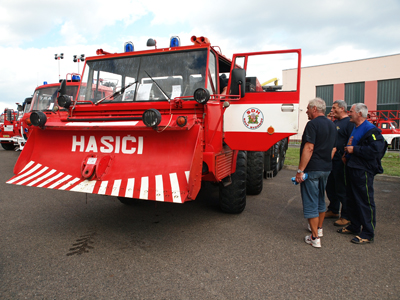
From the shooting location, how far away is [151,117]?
3.23 metres

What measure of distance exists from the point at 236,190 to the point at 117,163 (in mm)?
1904

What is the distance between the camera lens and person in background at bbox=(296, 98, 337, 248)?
364cm

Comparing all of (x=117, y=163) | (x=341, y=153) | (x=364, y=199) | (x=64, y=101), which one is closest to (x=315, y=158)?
(x=364, y=199)

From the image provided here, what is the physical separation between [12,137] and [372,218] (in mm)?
16409

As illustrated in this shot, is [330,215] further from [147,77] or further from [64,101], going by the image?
[64,101]

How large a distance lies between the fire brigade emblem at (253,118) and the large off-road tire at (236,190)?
0.61 metres

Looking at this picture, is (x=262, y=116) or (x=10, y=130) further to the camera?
(x=10, y=130)

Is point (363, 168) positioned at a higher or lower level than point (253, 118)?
lower

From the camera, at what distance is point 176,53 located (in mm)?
4391

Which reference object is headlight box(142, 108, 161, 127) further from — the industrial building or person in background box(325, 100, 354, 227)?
the industrial building

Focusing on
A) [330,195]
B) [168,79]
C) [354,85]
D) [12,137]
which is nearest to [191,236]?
[168,79]

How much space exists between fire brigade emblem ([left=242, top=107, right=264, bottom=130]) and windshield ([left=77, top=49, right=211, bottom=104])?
0.77m

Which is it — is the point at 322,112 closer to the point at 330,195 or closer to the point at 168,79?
the point at 330,195

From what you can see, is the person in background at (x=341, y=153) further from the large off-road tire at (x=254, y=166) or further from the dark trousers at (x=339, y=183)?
the large off-road tire at (x=254, y=166)
